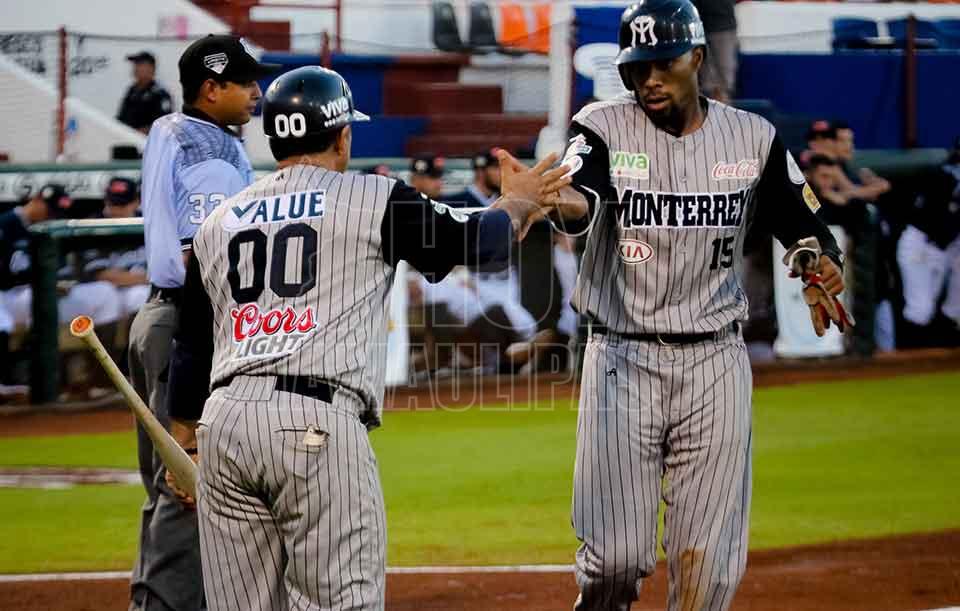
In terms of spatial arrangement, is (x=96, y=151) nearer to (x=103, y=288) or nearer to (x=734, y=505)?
(x=103, y=288)

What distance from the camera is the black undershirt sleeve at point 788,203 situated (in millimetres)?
4941

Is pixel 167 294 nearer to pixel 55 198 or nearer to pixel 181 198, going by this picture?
pixel 181 198

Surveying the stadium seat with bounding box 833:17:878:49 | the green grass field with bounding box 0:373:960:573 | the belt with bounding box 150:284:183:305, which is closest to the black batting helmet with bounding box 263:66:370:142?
the belt with bounding box 150:284:183:305

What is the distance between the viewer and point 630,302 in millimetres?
4859

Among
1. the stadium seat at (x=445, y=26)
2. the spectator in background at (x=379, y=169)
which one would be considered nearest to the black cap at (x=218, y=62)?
the spectator in background at (x=379, y=169)

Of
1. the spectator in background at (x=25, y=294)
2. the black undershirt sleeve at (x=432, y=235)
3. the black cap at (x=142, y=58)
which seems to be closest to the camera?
the black undershirt sleeve at (x=432, y=235)

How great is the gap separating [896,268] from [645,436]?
890 cm

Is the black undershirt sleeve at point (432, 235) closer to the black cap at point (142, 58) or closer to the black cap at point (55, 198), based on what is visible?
the black cap at point (55, 198)

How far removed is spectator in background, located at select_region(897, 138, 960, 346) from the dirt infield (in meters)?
6.22

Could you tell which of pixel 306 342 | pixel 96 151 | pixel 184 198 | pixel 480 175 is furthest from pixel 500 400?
pixel 306 342

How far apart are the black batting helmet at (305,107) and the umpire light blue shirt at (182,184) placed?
1.21 metres

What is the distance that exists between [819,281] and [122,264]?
7758mm

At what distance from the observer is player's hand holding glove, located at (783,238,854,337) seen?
189 inches

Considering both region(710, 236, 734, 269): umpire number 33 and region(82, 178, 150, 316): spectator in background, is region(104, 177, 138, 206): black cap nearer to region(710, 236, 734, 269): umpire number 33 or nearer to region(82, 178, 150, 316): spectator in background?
region(82, 178, 150, 316): spectator in background
